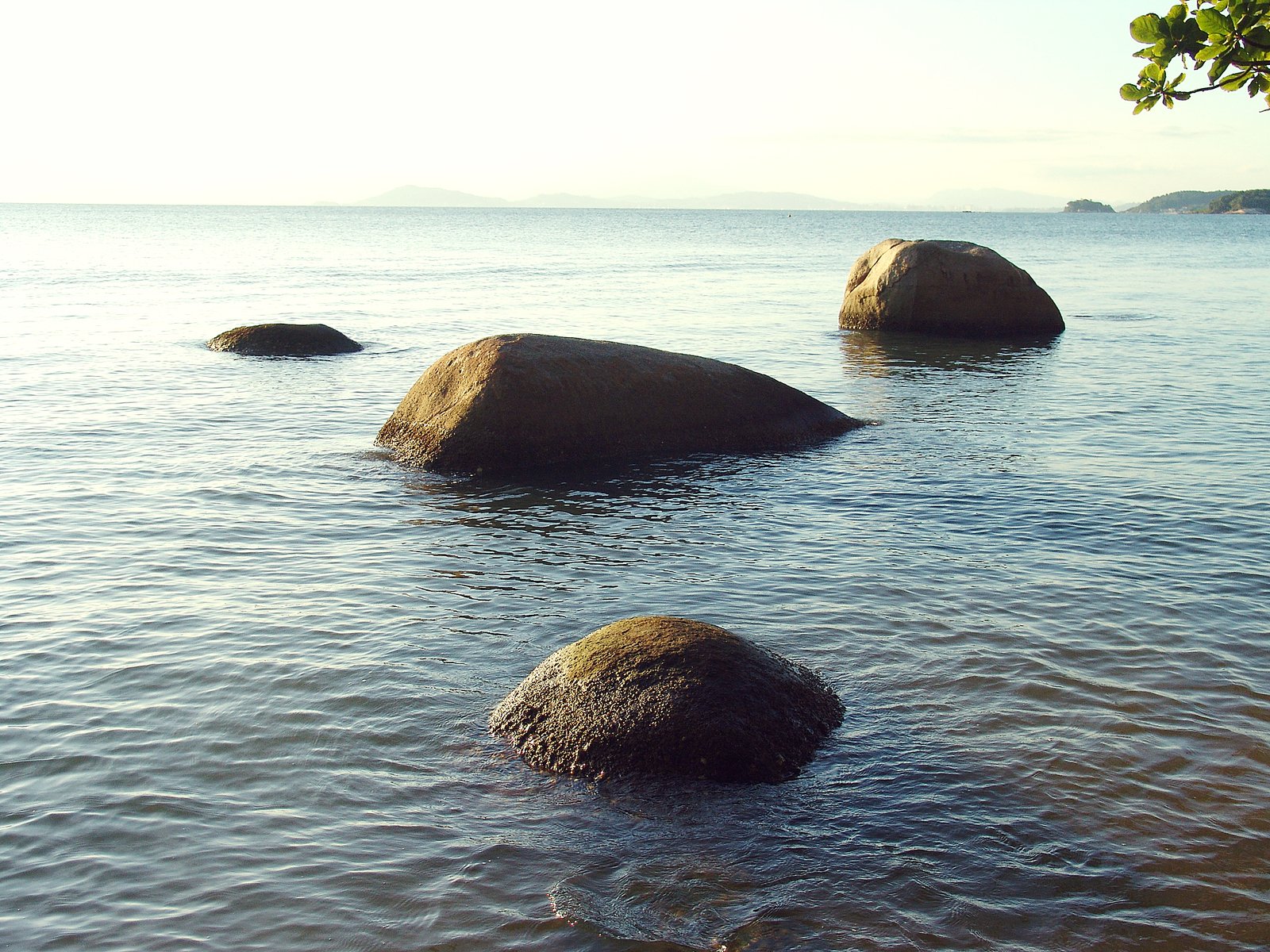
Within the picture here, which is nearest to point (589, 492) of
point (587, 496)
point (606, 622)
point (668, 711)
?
point (587, 496)

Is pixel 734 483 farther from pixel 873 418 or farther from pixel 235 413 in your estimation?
pixel 235 413

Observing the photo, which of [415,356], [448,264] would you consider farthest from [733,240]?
[415,356]

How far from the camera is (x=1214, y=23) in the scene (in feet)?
13.9

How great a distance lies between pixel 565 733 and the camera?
6875mm

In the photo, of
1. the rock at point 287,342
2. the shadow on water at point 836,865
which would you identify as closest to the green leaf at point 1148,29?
the shadow on water at point 836,865

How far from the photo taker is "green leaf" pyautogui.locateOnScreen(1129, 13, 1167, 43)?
4418 millimetres

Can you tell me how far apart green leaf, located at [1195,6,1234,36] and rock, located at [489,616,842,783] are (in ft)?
14.1

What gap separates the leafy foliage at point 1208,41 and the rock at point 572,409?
387 inches

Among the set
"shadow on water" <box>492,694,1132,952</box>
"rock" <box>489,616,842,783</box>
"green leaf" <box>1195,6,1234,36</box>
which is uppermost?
"green leaf" <box>1195,6,1234,36</box>

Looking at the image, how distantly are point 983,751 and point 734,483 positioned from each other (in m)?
6.85

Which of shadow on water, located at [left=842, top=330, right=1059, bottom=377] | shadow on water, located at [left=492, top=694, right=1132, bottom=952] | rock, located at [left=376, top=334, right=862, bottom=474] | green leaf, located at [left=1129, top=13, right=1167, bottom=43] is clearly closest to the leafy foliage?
green leaf, located at [left=1129, top=13, right=1167, bottom=43]

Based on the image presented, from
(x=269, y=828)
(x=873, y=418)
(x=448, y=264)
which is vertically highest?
(x=448, y=264)

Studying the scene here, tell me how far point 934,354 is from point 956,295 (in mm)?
3093

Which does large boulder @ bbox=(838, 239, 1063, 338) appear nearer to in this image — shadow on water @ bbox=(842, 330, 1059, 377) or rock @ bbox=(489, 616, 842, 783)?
shadow on water @ bbox=(842, 330, 1059, 377)
